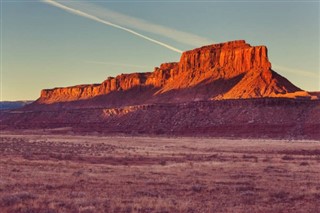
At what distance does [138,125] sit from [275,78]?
137 feet

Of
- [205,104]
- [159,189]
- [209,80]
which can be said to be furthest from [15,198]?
[209,80]

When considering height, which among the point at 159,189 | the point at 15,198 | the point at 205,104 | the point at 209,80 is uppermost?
the point at 209,80

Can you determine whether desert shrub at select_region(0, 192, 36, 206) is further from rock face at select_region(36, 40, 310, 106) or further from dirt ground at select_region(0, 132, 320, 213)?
rock face at select_region(36, 40, 310, 106)

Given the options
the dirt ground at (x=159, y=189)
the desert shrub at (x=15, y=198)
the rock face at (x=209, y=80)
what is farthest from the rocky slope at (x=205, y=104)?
the desert shrub at (x=15, y=198)

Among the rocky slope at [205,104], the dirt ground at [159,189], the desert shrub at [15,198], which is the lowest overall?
the dirt ground at [159,189]

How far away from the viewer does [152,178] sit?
819 inches

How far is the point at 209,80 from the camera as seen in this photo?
151750mm

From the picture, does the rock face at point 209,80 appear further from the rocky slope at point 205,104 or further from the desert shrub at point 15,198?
the desert shrub at point 15,198

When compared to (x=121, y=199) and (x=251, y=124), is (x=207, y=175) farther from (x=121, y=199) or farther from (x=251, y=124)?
(x=251, y=124)

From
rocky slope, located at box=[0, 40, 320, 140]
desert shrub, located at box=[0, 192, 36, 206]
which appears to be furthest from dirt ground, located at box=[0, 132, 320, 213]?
rocky slope, located at box=[0, 40, 320, 140]

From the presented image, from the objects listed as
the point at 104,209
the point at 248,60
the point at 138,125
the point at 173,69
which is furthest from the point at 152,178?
the point at 173,69

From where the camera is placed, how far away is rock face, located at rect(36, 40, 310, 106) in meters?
128

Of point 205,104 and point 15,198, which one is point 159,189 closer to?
point 15,198

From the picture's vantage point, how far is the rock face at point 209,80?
128 meters
